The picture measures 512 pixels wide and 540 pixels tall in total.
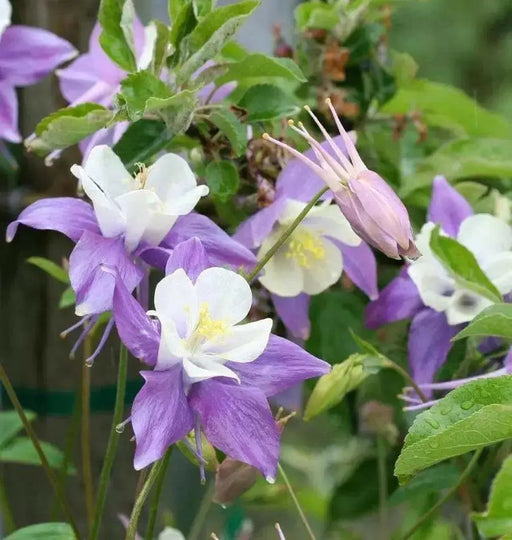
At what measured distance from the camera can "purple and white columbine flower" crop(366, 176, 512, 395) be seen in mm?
436

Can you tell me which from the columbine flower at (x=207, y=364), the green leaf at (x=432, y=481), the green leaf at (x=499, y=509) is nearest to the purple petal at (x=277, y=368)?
the columbine flower at (x=207, y=364)

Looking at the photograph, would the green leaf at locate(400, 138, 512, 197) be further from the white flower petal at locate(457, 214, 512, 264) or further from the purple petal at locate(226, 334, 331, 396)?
the purple petal at locate(226, 334, 331, 396)

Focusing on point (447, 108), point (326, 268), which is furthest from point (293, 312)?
point (447, 108)

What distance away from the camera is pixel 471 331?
0.34 metres

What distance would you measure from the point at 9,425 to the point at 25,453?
40 mm

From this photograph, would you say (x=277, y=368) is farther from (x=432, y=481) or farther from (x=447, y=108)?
(x=447, y=108)

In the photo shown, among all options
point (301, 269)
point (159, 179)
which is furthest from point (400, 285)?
point (159, 179)

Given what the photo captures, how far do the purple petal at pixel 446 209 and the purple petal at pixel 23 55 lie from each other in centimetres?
23

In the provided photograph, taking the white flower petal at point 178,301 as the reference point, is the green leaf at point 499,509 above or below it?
below

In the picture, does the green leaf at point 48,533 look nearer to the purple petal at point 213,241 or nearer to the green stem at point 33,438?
the green stem at point 33,438

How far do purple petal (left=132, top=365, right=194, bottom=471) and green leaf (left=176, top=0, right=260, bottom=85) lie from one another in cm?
14

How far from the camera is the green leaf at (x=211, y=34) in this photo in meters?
0.35

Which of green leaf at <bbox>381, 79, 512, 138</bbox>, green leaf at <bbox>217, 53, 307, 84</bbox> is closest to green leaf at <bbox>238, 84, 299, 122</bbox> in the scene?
green leaf at <bbox>217, 53, 307, 84</bbox>

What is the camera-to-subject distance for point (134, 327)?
301 millimetres
